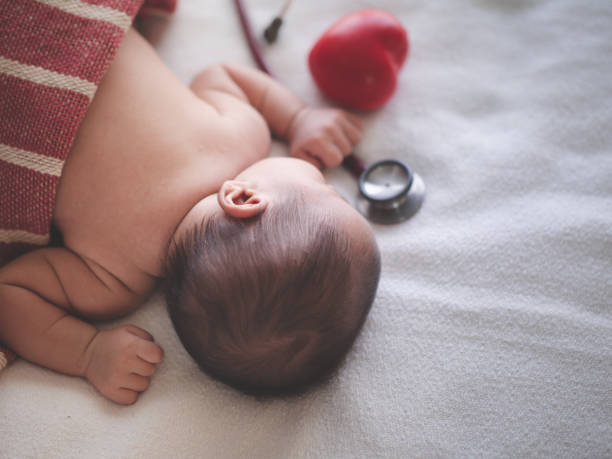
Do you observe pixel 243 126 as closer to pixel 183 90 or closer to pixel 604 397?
pixel 183 90

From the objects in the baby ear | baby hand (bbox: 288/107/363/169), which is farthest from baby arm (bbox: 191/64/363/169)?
the baby ear

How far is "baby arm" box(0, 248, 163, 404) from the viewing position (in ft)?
2.25

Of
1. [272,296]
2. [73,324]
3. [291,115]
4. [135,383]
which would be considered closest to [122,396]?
[135,383]

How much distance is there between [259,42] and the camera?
1.08m

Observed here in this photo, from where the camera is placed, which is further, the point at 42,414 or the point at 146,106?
the point at 146,106

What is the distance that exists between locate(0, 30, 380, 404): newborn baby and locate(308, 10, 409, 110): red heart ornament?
0.20 feet

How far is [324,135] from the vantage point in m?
0.89

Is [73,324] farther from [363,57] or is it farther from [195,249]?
[363,57]

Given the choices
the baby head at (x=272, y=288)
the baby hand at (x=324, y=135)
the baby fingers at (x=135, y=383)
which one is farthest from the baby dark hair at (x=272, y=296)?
the baby hand at (x=324, y=135)

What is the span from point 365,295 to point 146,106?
473 millimetres

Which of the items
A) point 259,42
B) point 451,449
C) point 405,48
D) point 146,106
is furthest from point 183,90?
point 451,449

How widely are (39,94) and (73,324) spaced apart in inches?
13.7

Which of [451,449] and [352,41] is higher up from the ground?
[352,41]

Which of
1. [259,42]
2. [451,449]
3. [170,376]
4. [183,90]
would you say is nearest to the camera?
[451,449]
